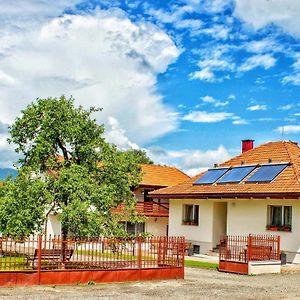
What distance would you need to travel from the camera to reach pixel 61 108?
2284 centimetres

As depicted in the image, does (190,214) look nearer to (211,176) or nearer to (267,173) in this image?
(211,176)

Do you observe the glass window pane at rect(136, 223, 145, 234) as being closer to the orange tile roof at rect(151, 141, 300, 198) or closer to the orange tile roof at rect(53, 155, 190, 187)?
the orange tile roof at rect(53, 155, 190, 187)

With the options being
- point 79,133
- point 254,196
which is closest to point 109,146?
point 79,133

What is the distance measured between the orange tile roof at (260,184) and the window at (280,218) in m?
1.30

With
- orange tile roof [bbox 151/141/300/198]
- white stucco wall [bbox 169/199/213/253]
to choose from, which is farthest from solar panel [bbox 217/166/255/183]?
white stucco wall [bbox 169/199/213/253]

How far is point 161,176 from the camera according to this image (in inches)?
1971

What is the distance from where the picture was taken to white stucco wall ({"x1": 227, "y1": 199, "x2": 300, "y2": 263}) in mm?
28866

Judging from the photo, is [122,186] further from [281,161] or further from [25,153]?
[281,161]

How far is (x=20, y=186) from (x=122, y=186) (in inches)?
173

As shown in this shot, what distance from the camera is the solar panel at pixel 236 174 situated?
33.4 meters

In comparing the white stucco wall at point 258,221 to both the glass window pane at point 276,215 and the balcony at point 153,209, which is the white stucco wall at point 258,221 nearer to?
the glass window pane at point 276,215

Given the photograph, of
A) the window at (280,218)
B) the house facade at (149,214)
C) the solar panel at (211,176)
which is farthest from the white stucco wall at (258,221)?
the house facade at (149,214)

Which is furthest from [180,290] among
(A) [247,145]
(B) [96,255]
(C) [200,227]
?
(A) [247,145]

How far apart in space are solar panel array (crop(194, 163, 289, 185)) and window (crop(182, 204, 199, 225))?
1540mm
